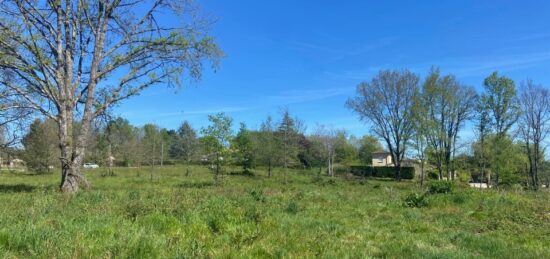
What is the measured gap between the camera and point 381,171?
60.6 meters

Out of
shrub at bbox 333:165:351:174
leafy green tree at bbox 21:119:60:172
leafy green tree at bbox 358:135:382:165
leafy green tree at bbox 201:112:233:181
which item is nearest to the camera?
leafy green tree at bbox 201:112:233:181

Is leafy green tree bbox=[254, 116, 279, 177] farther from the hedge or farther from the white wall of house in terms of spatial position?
the white wall of house

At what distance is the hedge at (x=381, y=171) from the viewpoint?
58938mm

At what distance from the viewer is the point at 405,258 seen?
666cm

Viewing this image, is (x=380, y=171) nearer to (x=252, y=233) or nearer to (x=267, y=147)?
(x=267, y=147)

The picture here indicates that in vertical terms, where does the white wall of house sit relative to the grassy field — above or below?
above

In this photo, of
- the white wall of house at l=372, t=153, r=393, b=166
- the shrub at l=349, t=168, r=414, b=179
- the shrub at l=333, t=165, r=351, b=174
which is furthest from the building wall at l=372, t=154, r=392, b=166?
the shrub at l=333, t=165, r=351, b=174

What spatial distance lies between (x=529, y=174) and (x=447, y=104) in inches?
748

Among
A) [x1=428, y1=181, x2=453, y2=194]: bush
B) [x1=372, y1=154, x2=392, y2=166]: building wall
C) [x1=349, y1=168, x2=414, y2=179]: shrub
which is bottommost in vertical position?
[x1=349, y1=168, x2=414, y2=179]: shrub

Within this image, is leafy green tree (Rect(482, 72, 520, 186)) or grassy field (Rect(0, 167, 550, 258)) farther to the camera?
leafy green tree (Rect(482, 72, 520, 186))

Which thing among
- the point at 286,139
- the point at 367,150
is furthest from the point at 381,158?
the point at 286,139

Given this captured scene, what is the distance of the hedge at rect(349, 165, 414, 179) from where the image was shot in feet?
193

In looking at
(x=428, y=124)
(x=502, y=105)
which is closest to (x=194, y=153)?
(x=428, y=124)

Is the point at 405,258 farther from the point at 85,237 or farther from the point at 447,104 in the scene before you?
the point at 447,104
